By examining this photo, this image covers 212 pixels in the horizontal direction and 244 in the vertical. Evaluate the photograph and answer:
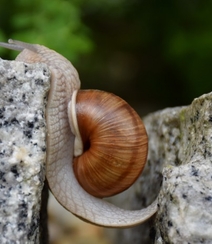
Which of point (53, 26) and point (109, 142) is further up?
point (53, 26)

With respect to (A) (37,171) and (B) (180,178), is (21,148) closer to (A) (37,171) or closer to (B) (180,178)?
(A) (37,171)

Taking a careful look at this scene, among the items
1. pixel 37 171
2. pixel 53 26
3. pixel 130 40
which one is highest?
pixel 53 26

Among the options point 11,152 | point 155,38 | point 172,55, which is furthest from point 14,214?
point 155,38

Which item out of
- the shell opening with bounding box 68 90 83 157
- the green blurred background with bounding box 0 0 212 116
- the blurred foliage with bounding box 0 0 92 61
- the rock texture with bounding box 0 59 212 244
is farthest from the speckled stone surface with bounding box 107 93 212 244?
the green blurred background with bounding box 0 0 212 116

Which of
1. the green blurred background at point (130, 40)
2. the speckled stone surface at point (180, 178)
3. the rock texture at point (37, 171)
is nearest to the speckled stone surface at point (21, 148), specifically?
the rock texture at point (37, 171)

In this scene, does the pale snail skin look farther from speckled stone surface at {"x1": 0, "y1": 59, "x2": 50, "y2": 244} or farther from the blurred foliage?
the blurred foliage

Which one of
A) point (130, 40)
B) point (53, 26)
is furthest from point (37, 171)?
point (130, 40)
